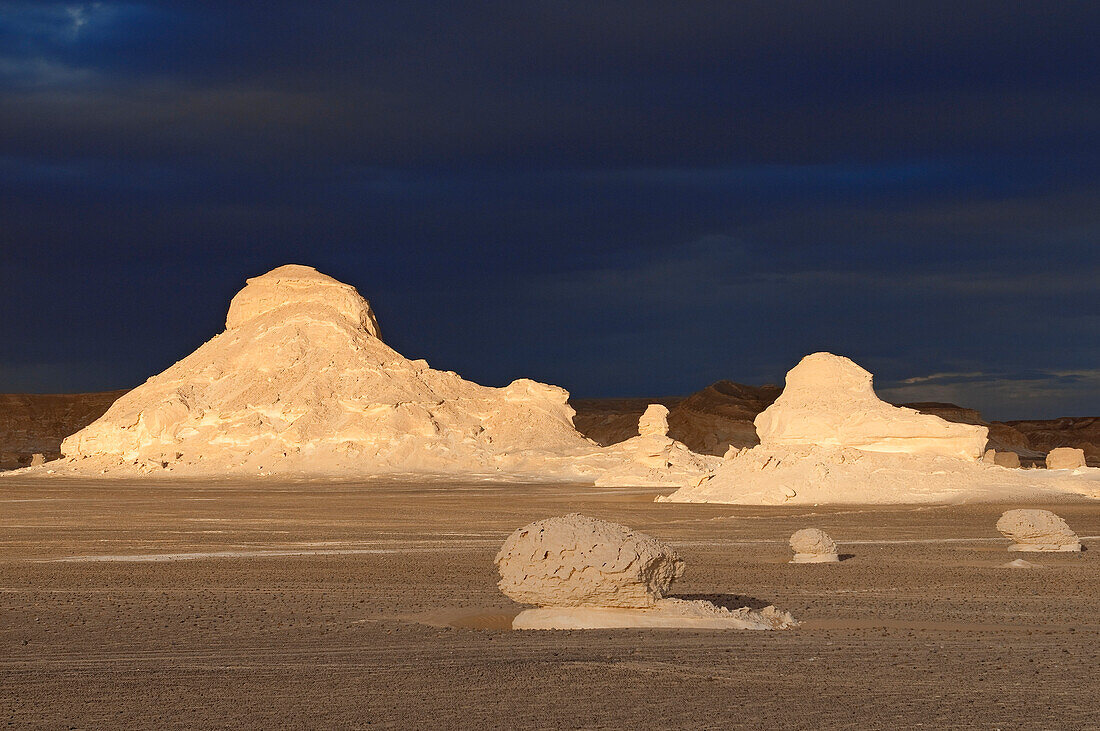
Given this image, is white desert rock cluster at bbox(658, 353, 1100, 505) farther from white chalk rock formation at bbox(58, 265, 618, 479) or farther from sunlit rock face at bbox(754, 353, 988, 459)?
white chalk rock formation at bbox(58, 265, 618, 479)

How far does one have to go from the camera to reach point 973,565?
19125 mm

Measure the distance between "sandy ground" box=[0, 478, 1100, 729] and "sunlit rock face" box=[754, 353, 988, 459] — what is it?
1647cm

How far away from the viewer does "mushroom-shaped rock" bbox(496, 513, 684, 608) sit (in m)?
11.8

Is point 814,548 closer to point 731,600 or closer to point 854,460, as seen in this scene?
point 731,600

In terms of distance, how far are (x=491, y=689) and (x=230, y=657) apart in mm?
2707

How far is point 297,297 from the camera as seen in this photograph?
294ft

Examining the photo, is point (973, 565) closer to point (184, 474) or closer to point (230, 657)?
point (230, 657)

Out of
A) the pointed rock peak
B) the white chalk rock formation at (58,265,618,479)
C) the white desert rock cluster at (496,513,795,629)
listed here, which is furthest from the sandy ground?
the pointed rock peak

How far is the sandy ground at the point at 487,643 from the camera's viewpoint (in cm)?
824

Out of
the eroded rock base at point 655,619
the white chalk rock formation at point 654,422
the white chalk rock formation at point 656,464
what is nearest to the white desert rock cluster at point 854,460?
the white chalk rock formation at point 656,464

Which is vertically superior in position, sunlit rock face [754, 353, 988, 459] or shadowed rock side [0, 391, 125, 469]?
shadowed rock side [0, 391, 125, 469]

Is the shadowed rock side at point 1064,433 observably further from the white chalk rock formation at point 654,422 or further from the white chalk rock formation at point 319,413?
the white chalk rock formation at point 654,422

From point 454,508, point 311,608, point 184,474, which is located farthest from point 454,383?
point 311,608

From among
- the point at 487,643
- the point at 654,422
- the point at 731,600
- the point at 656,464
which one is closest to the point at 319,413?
the point at 654,422
